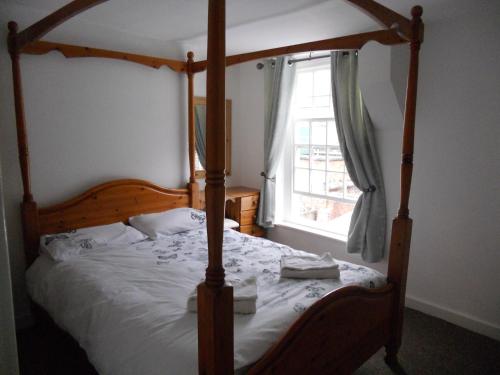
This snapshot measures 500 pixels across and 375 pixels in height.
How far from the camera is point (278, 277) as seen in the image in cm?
231

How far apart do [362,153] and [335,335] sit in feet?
6.21

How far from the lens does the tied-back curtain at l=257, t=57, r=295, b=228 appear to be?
12.9 feet

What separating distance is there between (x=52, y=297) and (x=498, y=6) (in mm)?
3474

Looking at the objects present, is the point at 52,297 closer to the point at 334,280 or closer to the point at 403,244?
the point at 334,280

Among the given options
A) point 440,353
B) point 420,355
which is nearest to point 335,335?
point 420,355

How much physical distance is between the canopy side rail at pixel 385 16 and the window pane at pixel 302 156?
2.05 m

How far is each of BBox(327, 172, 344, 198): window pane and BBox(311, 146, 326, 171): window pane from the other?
0.12 m

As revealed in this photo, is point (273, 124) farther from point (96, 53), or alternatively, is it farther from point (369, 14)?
point (369, 14)

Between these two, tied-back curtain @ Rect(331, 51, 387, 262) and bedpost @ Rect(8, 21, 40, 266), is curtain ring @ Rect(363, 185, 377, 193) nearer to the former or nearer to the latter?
tied-back curtain @ Rect(331, 51, 387, 262)

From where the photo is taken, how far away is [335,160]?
381 centimetres

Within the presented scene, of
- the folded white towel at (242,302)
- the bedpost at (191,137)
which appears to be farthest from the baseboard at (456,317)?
the bedpost at (191,137)

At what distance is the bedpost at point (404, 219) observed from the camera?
2133 mm

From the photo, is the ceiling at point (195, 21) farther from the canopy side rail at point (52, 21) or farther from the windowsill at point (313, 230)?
the windowsill at point (313, 230)

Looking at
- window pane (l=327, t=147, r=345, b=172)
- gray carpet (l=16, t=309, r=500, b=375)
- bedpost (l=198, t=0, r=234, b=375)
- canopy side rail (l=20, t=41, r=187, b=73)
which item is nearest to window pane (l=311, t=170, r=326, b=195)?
window pane (l=327, t=147, r=345, b=172)
